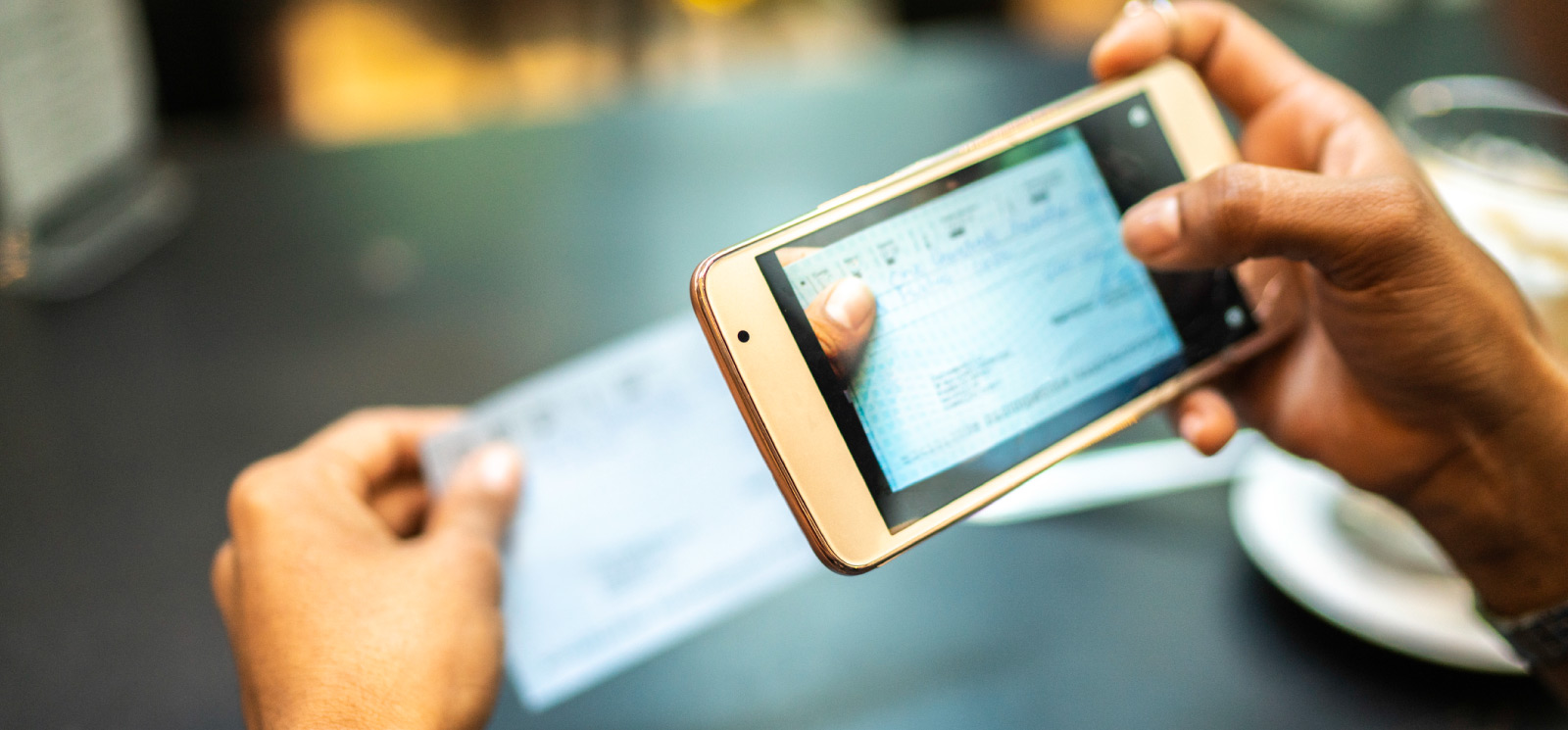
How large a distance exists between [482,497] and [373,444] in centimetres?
9

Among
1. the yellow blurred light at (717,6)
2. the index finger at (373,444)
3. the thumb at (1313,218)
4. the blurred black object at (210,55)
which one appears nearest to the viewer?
the thumb at (1313,218)

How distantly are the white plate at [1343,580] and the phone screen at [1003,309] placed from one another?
109mm

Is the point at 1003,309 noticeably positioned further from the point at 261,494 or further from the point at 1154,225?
the point at 261,494

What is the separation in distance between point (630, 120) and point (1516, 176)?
2.75 ft

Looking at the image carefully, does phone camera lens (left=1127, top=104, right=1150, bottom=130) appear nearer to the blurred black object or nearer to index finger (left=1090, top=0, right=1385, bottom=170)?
index finger (left=1090, top=0, right=1385, bottom=170)

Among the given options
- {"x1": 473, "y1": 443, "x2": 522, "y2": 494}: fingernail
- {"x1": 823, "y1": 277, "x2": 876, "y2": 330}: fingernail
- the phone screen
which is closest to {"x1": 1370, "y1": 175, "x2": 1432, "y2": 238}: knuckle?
the phone screen

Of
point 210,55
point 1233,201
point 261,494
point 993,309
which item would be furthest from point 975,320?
point 210,55

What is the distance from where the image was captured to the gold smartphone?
0.42 metres

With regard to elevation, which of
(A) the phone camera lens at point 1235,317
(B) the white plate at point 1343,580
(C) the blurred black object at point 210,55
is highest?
(C) the blurred black object at point 210,55

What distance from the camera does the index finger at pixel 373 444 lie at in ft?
1.68

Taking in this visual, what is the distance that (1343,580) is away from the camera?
510 mm

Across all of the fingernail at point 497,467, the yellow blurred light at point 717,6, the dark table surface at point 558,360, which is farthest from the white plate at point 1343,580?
the yellow blurred light at point 717,6

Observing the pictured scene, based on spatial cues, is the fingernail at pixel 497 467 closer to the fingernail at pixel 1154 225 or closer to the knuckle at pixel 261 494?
the knuckle at pixel 261 494

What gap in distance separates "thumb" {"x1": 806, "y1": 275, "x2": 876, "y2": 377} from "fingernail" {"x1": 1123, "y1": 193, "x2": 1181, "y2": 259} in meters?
0.13
